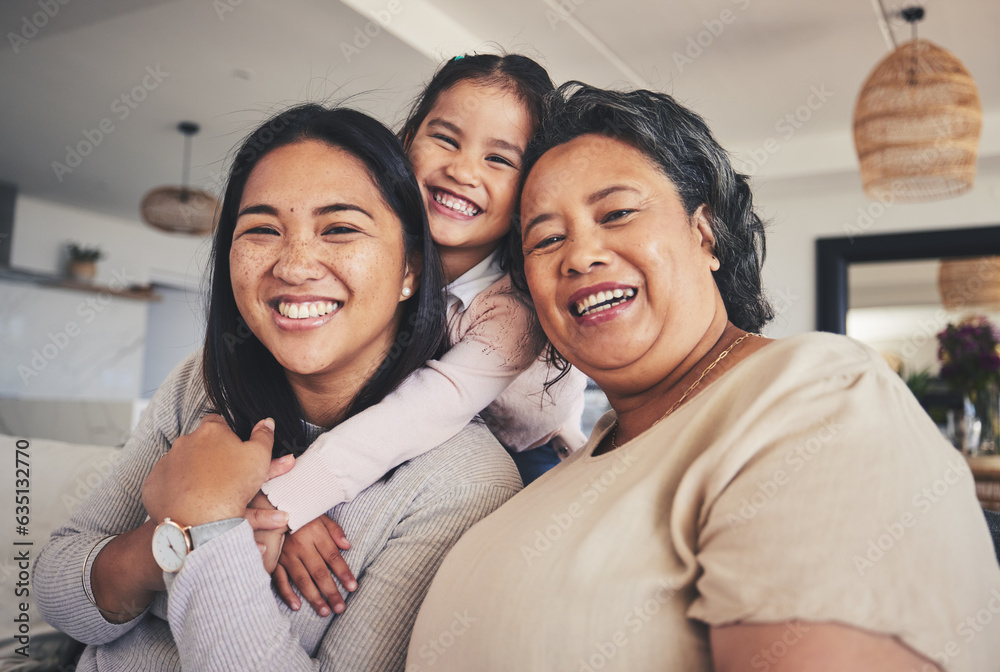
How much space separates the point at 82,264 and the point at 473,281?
700cm

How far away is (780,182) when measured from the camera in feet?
19.2

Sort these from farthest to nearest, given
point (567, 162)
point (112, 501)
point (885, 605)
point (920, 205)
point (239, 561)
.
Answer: point (920, 205) < point (112, 501) < point (567, 162) < point (239, 561) < point (885, 605)

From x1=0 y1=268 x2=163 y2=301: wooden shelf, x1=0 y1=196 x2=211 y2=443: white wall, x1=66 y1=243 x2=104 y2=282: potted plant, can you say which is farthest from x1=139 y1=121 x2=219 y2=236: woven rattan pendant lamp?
x1=66 y1=243 x2=104 y2=282: potted plant

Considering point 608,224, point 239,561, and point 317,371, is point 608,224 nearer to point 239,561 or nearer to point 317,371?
Answer: point 317,371

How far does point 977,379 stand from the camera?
3.74m

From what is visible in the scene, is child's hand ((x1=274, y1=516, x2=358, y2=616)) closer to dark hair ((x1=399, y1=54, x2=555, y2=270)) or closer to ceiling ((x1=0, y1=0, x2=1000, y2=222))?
dark hair ((x1=399, y1=54, x2=555, y2=270))

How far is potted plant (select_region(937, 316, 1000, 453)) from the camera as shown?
12.2 ft

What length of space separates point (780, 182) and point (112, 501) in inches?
221

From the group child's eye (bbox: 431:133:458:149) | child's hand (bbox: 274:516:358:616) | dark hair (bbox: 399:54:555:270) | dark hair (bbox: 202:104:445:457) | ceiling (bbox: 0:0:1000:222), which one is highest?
ceiling (bbox: 0:0:1000:222)

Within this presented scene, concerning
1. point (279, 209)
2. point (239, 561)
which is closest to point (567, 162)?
point (279, 209)

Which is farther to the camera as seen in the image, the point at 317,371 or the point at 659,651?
the point at 317,371

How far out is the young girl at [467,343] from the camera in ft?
3.73

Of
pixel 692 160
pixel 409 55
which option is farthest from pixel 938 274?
pixel 692 160

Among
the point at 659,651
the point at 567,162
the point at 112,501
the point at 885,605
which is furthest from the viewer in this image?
the point at 112,501
